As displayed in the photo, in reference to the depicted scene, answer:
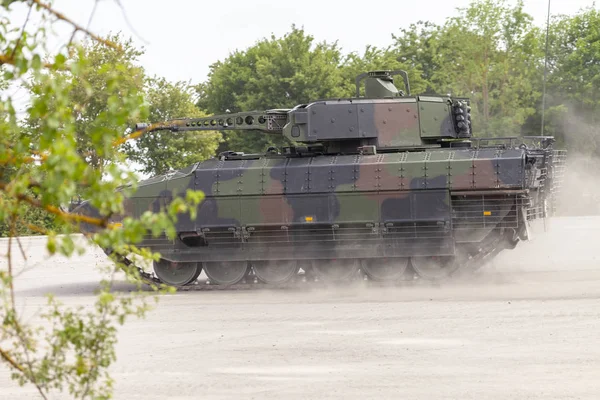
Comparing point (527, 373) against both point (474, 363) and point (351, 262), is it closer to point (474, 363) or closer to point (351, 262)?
point (474, 363)

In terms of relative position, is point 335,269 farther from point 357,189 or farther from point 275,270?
point 357,189

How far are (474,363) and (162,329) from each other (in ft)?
16.5

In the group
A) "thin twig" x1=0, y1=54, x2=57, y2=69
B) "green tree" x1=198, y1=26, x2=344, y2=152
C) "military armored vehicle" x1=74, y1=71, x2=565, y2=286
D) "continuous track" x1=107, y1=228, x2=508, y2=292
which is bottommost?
"continuous track" x1=107, y1=228, x2=508, y2=292

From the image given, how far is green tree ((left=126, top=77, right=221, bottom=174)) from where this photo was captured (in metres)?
49.1

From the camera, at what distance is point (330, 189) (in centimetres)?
1942

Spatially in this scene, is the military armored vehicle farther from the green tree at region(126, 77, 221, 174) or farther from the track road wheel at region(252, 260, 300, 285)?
the green tree at region(126, 77, 221, 174)

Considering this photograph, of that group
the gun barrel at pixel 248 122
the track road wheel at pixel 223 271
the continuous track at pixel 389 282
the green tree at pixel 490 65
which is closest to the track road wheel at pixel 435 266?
the continuous track at pixel 389 282

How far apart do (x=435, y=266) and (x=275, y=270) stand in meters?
3.10

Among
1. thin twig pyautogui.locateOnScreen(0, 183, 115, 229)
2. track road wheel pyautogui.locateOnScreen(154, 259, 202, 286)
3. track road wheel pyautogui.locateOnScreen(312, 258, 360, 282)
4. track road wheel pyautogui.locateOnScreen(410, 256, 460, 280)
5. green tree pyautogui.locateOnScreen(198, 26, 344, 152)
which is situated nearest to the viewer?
thin twig pyautogui.locateOnScreen(0, 183, 115, 229)

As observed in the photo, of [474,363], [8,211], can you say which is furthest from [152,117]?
[8,211]

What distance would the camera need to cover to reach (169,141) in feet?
161

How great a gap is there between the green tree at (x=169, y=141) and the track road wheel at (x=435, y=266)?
96.1ft

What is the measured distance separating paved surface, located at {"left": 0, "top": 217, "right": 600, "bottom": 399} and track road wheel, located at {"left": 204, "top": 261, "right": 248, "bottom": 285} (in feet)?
3.35

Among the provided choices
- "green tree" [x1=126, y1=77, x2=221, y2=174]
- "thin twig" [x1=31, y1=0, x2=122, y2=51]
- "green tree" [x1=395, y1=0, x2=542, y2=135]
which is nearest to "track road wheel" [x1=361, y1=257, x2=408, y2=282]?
"thin twig" [x1=31, y1=0, x2=122, y2=51]
